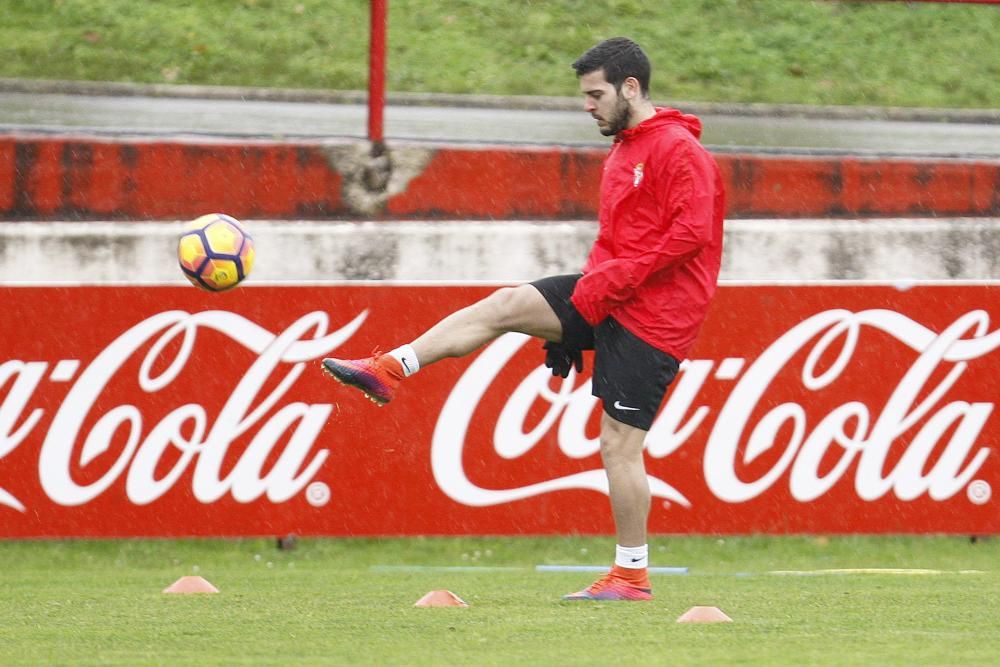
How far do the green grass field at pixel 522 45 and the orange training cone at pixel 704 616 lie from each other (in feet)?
21.9

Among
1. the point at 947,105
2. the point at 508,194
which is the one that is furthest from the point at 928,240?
the point at 947,105

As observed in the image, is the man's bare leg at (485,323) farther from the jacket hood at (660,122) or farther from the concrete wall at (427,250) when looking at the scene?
the concrete wall at (427,250)

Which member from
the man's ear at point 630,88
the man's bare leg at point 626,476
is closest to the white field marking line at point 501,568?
the man's bare leg at point 626,476

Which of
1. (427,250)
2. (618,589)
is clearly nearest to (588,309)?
(618,589)

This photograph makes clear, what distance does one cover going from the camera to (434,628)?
5680 millimetres

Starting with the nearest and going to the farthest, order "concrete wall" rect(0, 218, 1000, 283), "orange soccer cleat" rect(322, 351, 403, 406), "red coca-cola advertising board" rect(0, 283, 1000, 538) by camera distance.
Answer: "orange soccer cleat" rect(322, 351, 403, 406)
"red coca-cola advertising board" rect(0, 283, 1000, 538)
"concrete wall" rect(0, 218, 1000, 283)

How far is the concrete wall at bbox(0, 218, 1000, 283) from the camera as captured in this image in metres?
9.36

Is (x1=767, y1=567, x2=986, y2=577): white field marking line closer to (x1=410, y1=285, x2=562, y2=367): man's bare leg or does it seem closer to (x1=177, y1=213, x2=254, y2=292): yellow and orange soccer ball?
(x1=410, y1=285, x2=562, y2=367): man's bare leg

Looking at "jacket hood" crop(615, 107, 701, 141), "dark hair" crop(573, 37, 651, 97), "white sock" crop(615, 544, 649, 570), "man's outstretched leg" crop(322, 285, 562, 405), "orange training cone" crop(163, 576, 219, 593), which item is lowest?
"orange training cone" crop(163, 576, 219, 593)

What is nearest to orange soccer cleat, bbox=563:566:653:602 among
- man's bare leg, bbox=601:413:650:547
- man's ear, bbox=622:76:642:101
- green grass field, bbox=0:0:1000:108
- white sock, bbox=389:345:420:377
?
man's bare leg, bbox=601:413:650:547

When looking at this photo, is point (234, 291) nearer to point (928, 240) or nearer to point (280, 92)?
point (928, 240)

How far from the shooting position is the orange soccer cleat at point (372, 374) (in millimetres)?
6230

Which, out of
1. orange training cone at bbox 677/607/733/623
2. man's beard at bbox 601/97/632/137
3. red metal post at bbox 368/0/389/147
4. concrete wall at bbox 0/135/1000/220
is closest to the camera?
orange training cone at bbox 677/607/733/623

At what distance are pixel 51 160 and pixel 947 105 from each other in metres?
6.48
